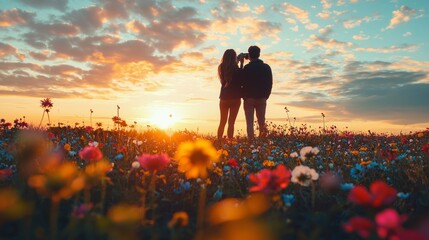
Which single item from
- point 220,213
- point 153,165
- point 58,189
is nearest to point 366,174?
point 220,213

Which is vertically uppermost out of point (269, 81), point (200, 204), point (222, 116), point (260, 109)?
point (269, 81)

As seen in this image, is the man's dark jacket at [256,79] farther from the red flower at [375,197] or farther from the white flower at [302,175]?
the red flower at [375,197]

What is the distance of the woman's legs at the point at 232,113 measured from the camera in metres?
12.5

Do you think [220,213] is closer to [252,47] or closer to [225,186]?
[225,186]

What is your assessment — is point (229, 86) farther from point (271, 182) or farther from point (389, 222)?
point (389, 222)

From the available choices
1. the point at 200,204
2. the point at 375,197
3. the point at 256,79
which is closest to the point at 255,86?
the point at 256,79

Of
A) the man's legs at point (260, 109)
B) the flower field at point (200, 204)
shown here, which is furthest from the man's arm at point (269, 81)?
the flower field at point (200, 204)

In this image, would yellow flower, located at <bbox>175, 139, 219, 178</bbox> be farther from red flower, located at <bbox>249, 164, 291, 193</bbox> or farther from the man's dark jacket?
the man's dark jacket

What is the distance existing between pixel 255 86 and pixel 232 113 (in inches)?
44.8

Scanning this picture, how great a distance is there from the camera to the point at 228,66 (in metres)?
12.1

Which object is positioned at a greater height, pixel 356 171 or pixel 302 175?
pixel 302 175

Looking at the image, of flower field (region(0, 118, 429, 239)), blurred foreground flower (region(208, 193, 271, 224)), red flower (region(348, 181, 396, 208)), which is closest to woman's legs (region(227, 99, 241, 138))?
flower field (region(0, 118, 429, 239))

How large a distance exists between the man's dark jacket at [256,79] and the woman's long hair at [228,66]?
0.42m

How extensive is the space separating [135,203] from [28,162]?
162 centimetres
